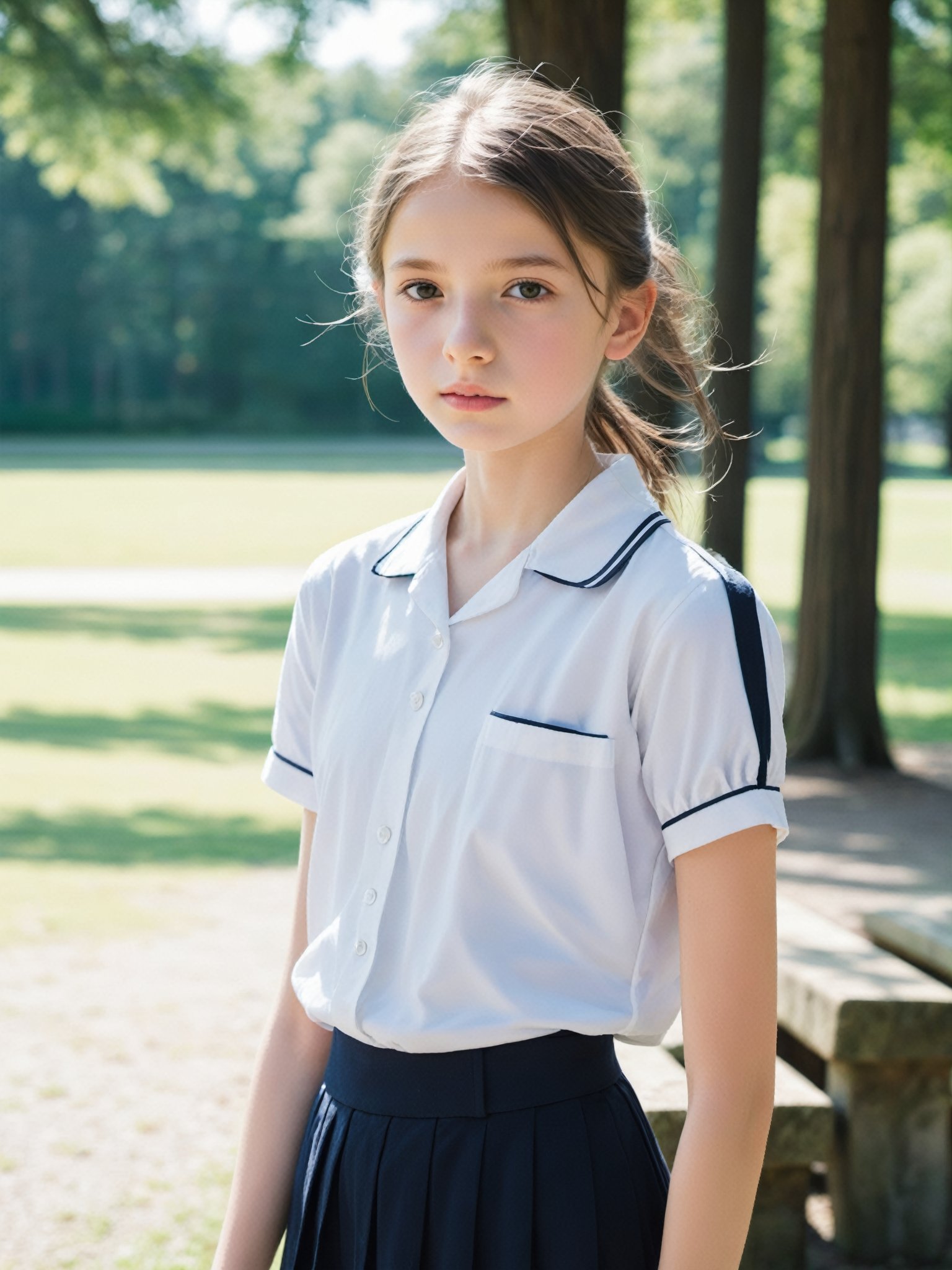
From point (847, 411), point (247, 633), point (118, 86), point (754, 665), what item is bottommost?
point (247, 633)

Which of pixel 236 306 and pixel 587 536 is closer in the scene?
pixel 587 536

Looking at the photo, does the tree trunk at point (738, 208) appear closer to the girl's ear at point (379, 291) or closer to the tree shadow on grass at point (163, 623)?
the tree shadow on grass at point (163, 623)

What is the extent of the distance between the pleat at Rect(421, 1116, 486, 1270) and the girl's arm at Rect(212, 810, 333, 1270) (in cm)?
23

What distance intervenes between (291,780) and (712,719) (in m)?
0.61

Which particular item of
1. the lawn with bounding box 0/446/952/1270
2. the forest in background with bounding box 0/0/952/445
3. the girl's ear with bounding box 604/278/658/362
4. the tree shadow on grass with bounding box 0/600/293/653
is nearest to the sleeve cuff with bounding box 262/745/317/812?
the girl's ear with bounding box 604/278/658/362

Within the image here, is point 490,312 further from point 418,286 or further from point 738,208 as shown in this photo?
point 738,208

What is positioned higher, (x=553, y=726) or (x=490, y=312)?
(x=490, y=312)

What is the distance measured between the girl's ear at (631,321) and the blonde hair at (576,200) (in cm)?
1

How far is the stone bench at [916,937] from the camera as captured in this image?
3.99 metres

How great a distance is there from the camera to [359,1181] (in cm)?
159

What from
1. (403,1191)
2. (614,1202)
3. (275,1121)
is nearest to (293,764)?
(275,1121)

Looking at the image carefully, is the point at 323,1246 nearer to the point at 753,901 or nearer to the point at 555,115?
the point at 753,901

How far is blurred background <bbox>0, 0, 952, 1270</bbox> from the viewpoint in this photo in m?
4.11

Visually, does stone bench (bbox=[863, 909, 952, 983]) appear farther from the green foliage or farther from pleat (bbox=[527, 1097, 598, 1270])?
the green foliage
